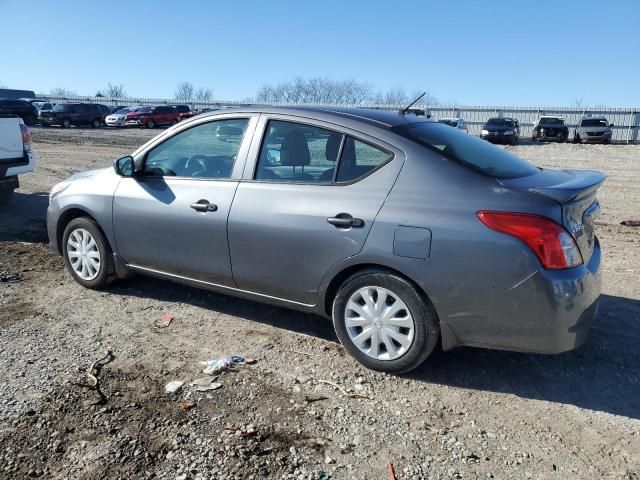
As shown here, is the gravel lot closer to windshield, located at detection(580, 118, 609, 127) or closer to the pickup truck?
the pickup truck

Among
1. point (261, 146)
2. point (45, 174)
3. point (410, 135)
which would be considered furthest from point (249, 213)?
point (45, 174)

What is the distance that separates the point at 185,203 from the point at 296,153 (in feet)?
3.25

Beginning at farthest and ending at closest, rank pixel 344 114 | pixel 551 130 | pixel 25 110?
pixel 25 110 → pixel 551 130 → pixel 344 114

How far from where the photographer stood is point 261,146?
4098 mm

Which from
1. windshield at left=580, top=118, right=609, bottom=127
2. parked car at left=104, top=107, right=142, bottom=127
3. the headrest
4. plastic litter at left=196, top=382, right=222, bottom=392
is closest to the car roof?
the headrest

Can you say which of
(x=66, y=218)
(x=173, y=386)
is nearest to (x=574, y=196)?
(x=173, y=386)

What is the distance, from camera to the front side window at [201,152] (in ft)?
14.0

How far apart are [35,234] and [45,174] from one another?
21.4 ft

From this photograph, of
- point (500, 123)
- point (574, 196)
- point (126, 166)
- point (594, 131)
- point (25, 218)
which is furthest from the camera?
point (594, 131)

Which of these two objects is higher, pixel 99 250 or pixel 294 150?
pixel 294 150

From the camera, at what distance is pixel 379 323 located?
3.58 meters

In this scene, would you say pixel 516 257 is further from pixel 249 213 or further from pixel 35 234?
pixel 35 234

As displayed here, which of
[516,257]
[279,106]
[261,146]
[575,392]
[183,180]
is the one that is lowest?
[575,392]

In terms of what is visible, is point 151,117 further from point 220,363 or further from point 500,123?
point 220,363
